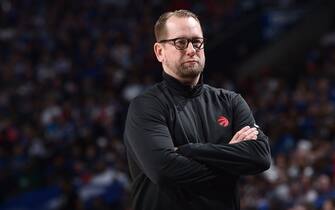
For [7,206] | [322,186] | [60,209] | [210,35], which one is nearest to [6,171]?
[7,206]

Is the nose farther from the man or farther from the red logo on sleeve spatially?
the red logo on sleeve

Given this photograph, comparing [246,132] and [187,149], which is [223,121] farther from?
Result: [187,149]

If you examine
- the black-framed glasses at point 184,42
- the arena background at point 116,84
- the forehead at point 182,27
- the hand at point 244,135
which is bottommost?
the arena background at point 116,84

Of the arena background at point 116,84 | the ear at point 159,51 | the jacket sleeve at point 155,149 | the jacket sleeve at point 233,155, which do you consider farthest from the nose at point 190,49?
the arena background at point 116,84

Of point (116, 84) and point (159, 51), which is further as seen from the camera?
point (116, 84)

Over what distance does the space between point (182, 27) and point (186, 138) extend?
19.0 inches

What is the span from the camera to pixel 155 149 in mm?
2957

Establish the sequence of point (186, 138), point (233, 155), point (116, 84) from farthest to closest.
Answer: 1. point (116, 84)
2. point (186, 138)
3. point (233, 155)

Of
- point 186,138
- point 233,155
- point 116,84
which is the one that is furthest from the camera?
point 116,84

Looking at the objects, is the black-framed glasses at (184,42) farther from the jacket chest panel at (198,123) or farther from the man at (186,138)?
the jacket chest panel at (198,123)

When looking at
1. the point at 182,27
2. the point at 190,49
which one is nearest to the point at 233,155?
the point at 190,49

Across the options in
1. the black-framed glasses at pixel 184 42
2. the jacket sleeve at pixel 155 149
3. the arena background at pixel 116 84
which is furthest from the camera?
the arena background at pixel 116 84

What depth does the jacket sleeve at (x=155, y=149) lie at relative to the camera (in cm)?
289

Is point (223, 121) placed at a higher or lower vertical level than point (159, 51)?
lower
